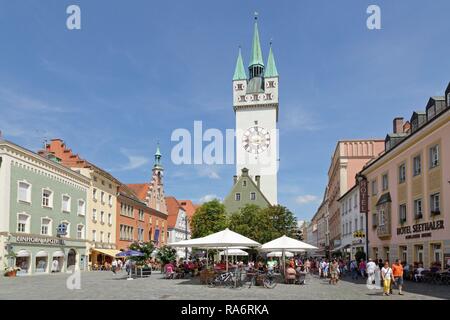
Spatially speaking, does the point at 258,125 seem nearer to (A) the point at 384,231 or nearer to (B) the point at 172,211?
(B) the point at 172,211

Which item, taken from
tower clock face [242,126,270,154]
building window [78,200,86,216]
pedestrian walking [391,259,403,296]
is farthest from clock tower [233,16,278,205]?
pedestrian walking [391,259,403,296]

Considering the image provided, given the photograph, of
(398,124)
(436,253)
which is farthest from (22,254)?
(398,124)

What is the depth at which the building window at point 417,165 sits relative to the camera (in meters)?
30.9

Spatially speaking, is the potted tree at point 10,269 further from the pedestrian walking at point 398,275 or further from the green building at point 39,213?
the pedestrian walking at point 398,275

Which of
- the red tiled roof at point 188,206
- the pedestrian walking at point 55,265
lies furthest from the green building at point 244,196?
the pedestrian walking at point 55,265

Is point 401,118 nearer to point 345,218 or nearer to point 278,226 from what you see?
point 345,218

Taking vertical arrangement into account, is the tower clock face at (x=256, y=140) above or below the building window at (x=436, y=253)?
above

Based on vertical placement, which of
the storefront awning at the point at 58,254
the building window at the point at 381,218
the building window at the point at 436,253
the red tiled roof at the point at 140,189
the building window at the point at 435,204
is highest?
the red tiled roof at the point at 140,189

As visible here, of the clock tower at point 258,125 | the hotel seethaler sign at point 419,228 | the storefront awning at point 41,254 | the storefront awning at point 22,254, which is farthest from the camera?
the clock tower at point 258,125

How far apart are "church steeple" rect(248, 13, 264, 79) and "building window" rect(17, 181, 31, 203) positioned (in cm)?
7206

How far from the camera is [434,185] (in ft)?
93.4

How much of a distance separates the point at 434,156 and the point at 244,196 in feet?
180

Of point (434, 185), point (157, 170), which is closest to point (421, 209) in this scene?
point (434, 185)

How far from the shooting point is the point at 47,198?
4166 cm
